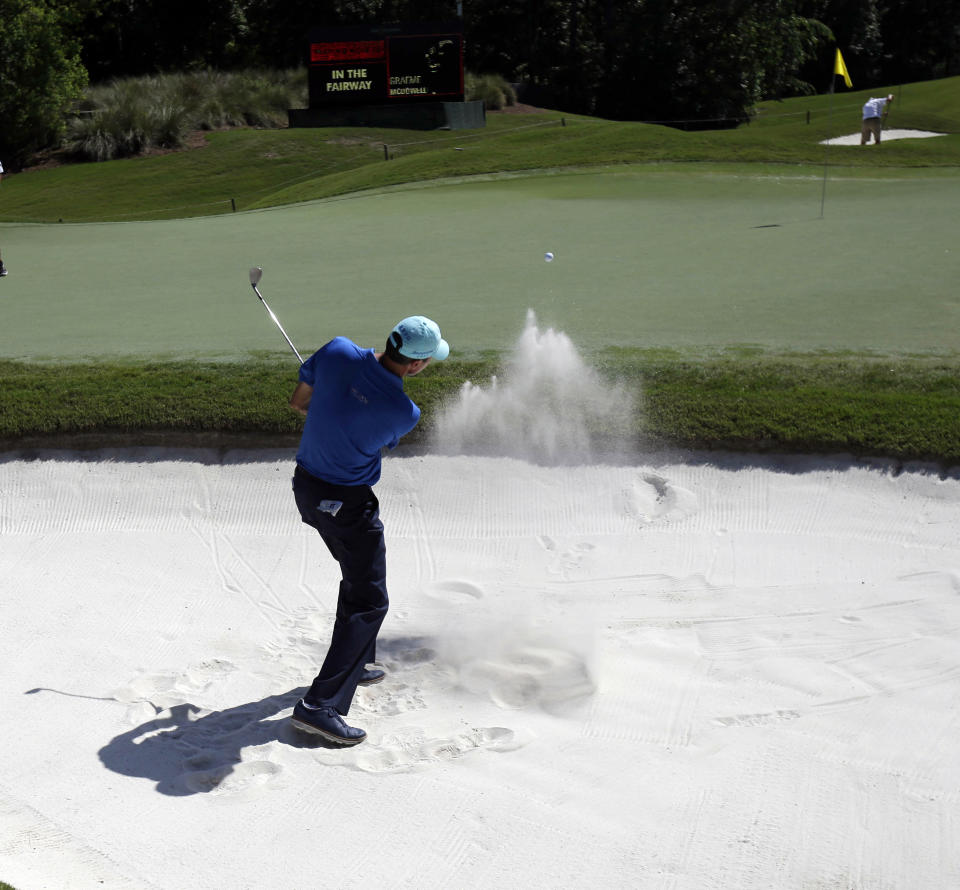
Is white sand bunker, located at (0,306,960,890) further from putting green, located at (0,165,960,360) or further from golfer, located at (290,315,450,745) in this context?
putting green, located at (0,165,960,360)

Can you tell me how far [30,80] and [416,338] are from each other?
3541 cm

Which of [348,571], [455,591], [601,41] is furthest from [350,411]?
[601,41]

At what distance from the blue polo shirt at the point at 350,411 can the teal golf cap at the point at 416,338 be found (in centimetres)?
14

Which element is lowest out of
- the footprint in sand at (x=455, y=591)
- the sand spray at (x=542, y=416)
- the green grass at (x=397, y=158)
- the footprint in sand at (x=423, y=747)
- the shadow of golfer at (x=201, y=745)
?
the shadow of golfer at (x=201, y=745)

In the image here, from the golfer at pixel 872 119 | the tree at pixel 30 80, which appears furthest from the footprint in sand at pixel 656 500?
the tree at pixel 30 80

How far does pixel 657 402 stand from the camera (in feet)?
26.2

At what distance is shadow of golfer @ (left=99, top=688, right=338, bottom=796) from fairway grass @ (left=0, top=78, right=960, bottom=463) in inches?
117

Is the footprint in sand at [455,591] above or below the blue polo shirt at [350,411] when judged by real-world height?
below

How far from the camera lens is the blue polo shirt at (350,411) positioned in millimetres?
4840

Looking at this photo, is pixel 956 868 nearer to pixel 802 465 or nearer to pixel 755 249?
pixel 802 465

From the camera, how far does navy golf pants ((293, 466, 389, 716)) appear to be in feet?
16.6

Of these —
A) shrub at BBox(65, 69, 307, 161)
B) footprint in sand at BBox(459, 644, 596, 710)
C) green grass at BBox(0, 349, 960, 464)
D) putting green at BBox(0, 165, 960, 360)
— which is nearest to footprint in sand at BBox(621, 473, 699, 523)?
green grass at BBox(0, 349, 960, 464)

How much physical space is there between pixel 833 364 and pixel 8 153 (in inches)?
1378

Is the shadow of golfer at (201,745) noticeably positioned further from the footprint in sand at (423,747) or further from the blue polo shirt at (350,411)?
the blue polo shirt at (350,411)
